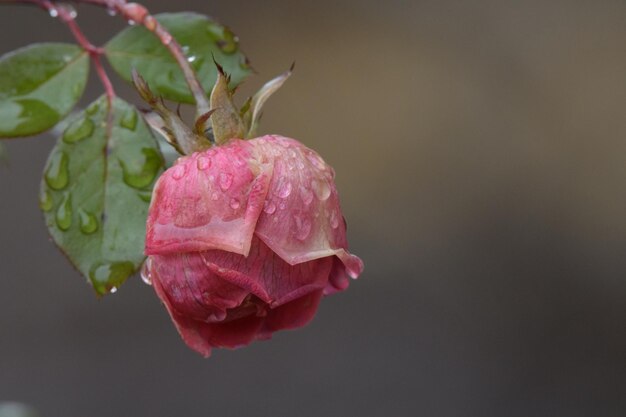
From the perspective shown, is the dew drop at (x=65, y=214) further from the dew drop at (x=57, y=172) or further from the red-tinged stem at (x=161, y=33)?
the red-tinged stem at (x=161, y=33)

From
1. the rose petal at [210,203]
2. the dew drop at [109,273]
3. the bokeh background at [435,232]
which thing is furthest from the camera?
the bokeh background at [435,232]

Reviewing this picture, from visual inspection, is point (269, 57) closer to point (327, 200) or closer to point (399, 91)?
point (399, 91)

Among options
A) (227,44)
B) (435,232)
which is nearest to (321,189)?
(227,44)

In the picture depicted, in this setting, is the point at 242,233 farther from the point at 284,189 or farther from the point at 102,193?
the point at 102,193

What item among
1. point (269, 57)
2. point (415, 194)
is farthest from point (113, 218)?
point (415, 194)

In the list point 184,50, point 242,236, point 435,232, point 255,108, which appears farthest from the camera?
point 435,232

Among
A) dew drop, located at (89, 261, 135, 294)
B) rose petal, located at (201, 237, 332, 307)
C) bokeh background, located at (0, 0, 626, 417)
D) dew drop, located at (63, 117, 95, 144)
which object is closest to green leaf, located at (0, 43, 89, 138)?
dew drop, located at (63, 117, 95, 144)

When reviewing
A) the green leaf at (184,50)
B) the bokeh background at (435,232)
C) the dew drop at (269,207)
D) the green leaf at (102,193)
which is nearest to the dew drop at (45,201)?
the green leaf at (102,193)
